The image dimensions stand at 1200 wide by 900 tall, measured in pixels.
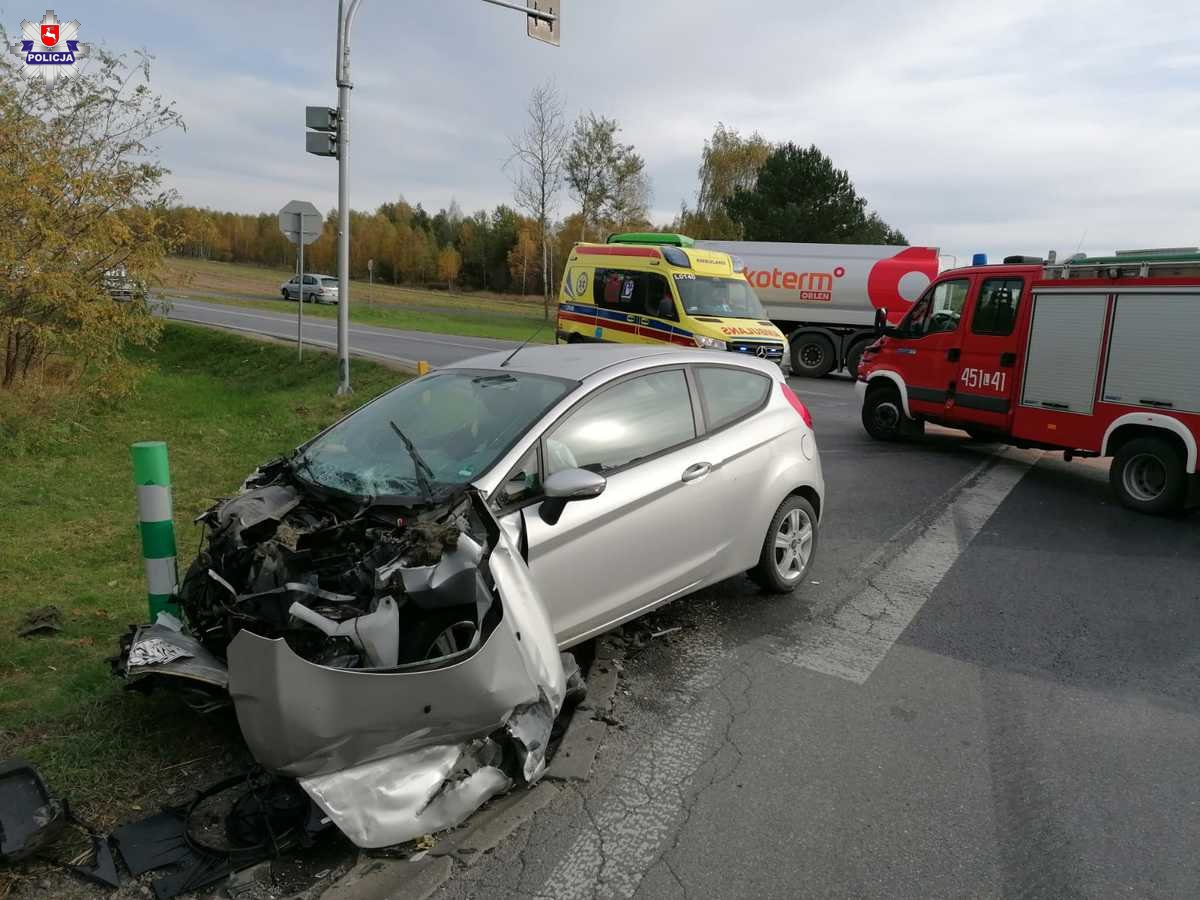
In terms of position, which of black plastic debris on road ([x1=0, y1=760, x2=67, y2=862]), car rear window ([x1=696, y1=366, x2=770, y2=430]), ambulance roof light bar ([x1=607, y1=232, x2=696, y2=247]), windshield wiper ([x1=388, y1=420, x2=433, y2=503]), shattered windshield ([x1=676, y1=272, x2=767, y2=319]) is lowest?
black plastic debris on road ([x1=0, y1=760, x2=67, y2=862])

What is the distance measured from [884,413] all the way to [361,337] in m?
16.5

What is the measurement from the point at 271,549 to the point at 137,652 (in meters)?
0.58

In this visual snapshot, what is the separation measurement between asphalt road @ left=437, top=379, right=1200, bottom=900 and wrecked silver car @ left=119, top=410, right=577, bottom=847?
34 centimetres

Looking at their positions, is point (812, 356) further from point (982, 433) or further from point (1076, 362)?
point (1076, 362)

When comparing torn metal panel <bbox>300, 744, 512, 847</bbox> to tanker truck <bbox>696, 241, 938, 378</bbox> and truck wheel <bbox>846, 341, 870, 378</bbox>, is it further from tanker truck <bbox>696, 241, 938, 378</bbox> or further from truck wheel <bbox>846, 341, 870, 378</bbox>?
truck wheel <bbox>846, 341, 870, 378</bbox>

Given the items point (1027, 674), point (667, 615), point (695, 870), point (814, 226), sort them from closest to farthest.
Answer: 1. point (695, 870)
2. point (1027, 674)
3. point (667, 615)
4. point (814, 226)

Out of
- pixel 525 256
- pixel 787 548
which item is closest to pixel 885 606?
pixel 787 548

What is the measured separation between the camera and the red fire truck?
752 centimetres

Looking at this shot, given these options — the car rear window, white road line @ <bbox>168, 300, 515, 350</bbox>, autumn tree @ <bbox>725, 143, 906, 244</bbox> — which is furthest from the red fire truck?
autumn tree @ <bbox>725, 143, 906, 244</bbox>

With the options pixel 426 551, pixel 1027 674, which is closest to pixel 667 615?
pixel 1027 674

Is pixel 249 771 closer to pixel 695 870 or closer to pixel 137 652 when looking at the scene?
pixel 137 652

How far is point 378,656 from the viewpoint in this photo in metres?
2.81

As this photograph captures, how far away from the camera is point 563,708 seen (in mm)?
3770

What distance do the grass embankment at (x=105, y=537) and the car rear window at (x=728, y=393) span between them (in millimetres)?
2941
